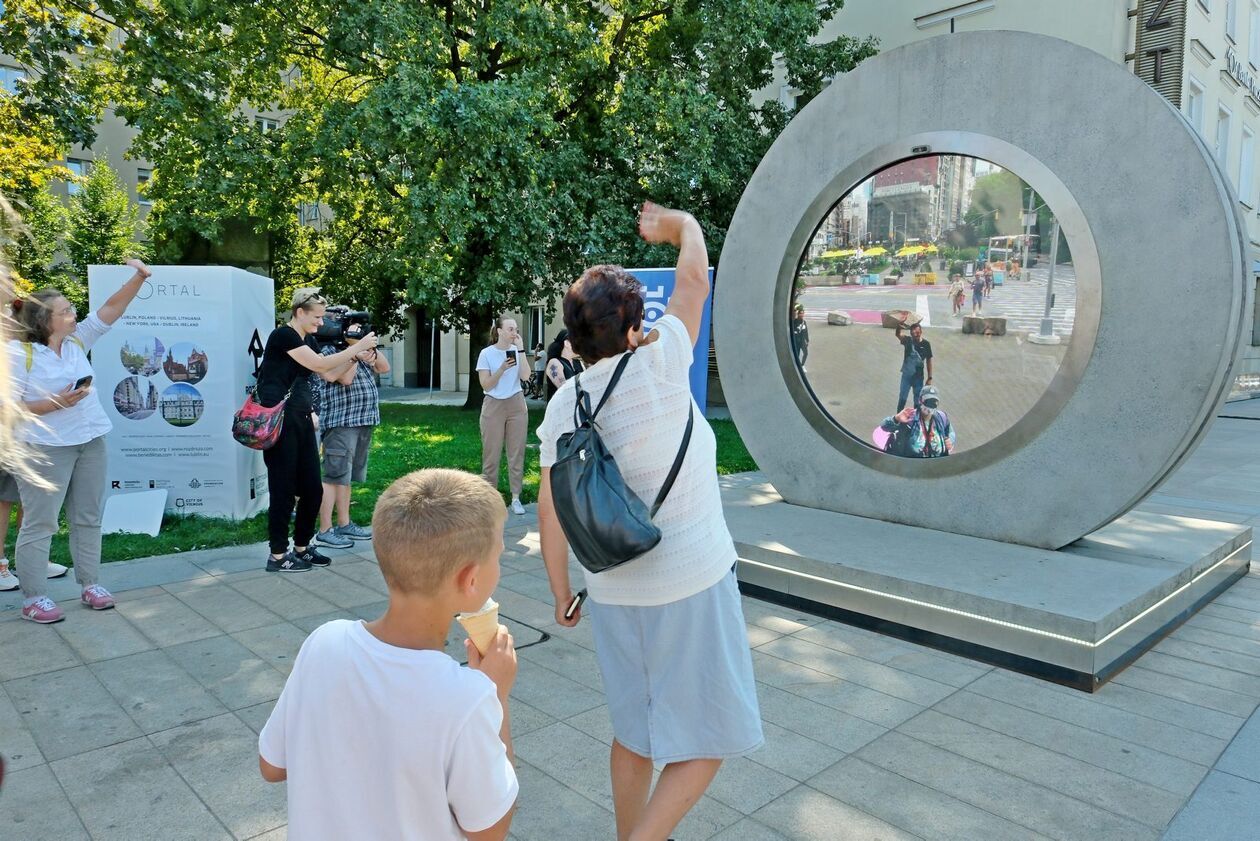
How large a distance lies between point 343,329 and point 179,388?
184 centimetres

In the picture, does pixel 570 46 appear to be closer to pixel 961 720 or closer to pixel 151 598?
pixel 151 598

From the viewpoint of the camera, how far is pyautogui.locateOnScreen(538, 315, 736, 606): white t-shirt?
2.25m

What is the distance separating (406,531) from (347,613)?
155 inches

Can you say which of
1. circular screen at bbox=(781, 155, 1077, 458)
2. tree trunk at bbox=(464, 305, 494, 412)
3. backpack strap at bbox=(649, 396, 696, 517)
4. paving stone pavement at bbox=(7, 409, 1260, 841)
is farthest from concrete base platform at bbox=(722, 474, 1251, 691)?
tree trunk at bbox=(464, 305, 494, 412)

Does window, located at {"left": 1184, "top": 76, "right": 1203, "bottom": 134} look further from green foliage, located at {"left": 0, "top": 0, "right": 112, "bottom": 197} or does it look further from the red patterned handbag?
green foliage, located at {"left": 0, "top": 0, "right": 112, "bottom": 197}

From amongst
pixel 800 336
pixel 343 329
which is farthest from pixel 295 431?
pixel 800 336

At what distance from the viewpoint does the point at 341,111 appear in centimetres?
1272

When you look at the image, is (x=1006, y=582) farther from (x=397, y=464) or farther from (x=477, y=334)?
(x=477, y=334)

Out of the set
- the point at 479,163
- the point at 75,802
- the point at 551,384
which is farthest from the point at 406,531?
the point at 479,163

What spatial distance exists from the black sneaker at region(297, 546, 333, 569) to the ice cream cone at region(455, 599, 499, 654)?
4.99 meters

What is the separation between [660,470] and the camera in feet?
7.44

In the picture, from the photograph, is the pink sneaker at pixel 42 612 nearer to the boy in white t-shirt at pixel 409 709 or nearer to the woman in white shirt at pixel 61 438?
the woman in white shirt at pixel 61 438

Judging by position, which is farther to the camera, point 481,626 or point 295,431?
point 295,431

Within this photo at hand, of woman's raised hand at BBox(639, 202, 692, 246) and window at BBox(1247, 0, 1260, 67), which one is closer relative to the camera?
woman's raised hand at BBox(639, 202, 692, 246)
